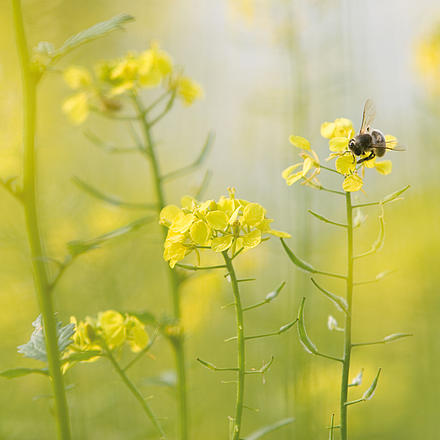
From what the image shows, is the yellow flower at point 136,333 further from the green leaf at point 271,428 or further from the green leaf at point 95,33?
the green leaf at point 95,33

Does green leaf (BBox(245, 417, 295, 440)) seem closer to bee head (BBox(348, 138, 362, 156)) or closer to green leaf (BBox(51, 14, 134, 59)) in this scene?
bee head (BBox(348, 138, 362, 156))

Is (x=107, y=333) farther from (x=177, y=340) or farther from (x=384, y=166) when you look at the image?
(x=384, y=166)

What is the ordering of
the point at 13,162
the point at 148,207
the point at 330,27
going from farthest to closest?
the point at 330,27 < the point at 13,162 < the point at 148,207

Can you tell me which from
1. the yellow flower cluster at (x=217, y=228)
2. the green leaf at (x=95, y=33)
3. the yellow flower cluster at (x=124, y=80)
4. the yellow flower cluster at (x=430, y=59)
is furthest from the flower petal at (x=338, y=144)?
the yellow flower cluster at (x=430, y=59)

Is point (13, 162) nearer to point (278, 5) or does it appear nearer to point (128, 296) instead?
point (128, 296)

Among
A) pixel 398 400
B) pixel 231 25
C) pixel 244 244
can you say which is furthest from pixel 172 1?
pixel 244 244

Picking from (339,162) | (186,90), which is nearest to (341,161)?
(339,162)
